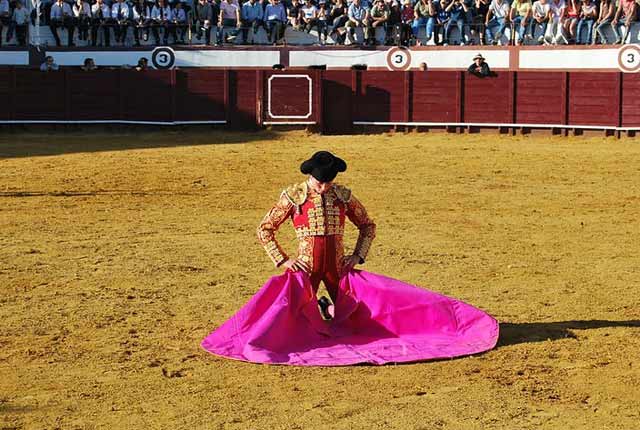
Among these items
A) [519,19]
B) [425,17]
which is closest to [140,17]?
[425,17]

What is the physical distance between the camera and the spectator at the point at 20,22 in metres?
22.7

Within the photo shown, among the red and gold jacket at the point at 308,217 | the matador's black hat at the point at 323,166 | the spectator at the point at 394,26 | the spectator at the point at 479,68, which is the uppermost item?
the spectator at the point at 394,26

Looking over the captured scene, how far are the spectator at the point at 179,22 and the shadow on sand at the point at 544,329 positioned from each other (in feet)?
55.7

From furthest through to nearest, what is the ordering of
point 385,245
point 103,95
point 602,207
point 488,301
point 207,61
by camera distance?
1. point 207,61
2. point 103,95
3. point 602,207
4. point 385,245
5. point 488,301

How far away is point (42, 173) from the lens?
50.1 ft

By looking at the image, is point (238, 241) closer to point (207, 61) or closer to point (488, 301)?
point (488, 301)

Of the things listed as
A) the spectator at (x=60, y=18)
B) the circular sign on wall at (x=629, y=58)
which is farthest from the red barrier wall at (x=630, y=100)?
the spectator at (x=60, y=18)

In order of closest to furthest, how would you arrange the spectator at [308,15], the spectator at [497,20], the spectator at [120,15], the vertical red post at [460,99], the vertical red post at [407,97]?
the vertical red post at [460,99]
the vertical red post at [407,97]
the spectator at [497,20]
the spectator at [120,15]
the spectator at [308,15]

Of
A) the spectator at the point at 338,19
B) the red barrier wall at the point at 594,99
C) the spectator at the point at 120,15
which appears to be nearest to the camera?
the red barrier wall at the point at 594,99

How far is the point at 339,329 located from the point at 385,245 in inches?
125

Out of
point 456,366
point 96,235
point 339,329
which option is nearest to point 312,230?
point 339,329

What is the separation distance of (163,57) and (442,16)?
5.07 meters

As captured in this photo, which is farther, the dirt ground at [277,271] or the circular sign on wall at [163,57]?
the circular sign on wall at [163,57]

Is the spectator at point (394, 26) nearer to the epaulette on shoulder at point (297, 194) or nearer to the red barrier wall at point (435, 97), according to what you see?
the red barrier wall at point (435, 97)
